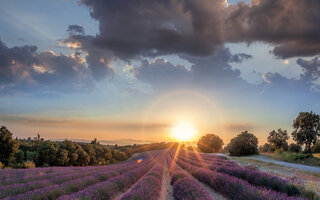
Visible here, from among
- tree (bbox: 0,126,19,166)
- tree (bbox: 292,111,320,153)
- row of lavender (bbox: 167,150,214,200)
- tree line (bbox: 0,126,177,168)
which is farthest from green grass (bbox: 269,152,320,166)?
tree (bbox: 0,126,19,166)

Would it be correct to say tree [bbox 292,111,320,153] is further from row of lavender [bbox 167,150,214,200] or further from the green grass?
row of lavender [bbox 167,150,214,200]

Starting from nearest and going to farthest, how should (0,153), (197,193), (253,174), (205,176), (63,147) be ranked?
1. (197,193)
2. (253,174)
3. (205,176)
4. (0,153)
5. (63,147)

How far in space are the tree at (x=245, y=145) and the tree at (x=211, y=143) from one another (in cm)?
2199

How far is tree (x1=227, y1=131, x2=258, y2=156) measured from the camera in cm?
4009

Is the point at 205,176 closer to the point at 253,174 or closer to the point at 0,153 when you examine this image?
the point at 253,174

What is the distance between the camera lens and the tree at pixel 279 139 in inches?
1748

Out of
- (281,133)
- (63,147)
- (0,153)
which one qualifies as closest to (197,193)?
(0,153)

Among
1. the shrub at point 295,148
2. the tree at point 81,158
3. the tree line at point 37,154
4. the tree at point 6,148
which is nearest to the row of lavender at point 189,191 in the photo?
the tree line at point 37,154

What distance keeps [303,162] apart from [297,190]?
810 inches

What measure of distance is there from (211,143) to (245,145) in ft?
79.6

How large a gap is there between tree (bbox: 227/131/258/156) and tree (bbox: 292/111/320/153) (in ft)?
25.6

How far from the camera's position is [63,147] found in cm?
2777

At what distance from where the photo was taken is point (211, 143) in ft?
210

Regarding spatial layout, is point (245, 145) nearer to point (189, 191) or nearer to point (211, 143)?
point (211, 143)
